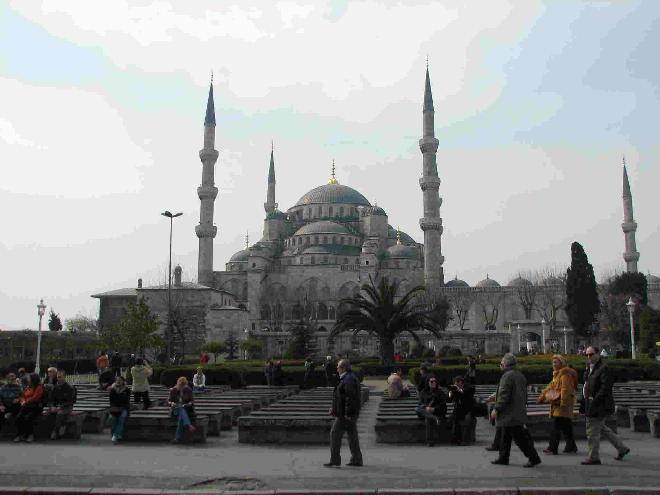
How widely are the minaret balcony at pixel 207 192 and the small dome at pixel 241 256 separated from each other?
16217 mm

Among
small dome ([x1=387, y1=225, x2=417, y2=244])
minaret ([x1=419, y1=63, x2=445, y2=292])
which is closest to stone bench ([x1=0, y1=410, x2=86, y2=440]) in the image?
minaret ([x1=419, y1=63, x2=445, y2=292])

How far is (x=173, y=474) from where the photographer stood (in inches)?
272

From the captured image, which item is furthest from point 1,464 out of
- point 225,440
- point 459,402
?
point 459,402

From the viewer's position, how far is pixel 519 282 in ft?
208

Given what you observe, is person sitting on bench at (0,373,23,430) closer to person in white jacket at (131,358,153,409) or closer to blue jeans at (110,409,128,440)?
blue jeans at (110,409,128,440)

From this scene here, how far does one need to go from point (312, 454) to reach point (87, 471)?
2623mm

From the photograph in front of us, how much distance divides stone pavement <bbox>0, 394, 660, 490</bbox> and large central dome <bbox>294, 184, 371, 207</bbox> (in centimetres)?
6861

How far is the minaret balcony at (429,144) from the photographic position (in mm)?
55281

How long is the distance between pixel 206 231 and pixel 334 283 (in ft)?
46.0

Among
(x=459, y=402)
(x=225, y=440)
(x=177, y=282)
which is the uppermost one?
(x=177, y=282)

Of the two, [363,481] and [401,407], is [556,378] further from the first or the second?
[401,407]

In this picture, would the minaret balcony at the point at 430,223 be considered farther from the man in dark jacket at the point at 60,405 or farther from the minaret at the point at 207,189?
the man in dark jacket at the point at 60,405

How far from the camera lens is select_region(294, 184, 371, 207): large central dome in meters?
77.4

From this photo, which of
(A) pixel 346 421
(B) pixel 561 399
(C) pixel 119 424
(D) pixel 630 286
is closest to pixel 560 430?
(B) pixel 561 399
